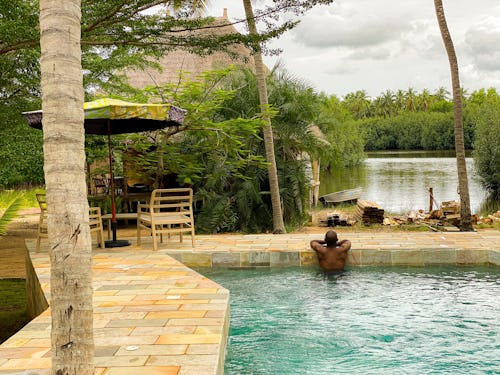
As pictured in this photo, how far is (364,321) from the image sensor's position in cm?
528

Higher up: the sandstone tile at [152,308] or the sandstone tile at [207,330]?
the sandstone tile at [152,308]

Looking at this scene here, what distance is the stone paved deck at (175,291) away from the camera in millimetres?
3336

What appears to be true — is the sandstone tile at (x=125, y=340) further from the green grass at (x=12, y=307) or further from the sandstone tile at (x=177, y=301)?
the green grass at (x=12, y=307)

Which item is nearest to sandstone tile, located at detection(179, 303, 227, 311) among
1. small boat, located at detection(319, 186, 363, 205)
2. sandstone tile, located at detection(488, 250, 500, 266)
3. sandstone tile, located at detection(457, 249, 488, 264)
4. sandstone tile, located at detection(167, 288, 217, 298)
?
sandstone tile, located at detection(167, 288, 217, 298)

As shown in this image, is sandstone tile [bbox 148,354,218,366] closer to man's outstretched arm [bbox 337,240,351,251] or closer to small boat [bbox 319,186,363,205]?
man's outstretched arm [bbox 337,240,351,251]

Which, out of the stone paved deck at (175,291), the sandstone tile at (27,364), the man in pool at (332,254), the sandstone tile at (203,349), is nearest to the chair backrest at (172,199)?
the stone paved deck at (175,291)

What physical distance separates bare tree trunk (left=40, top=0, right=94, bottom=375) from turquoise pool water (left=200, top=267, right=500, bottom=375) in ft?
6.33

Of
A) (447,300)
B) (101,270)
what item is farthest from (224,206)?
(447,300)

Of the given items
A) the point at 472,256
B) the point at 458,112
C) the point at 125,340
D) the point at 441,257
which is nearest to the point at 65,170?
the point at 125,340

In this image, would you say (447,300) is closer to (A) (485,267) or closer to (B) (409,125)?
(A) (485,267)

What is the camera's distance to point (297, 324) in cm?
522

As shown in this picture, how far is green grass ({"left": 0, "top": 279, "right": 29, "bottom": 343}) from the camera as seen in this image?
662 centimetres

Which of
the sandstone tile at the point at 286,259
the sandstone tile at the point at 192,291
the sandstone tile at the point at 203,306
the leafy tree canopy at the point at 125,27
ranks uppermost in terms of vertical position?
the leafy tree canopy at the point at 125,27

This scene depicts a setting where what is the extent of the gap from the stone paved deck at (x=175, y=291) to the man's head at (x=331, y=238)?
318 mm
